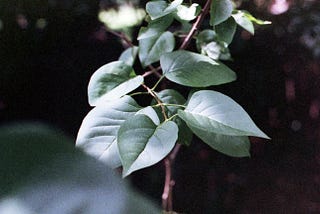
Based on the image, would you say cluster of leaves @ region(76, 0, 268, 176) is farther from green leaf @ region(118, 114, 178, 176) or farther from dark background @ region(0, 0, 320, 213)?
dark background @ region(0, 0, 320, 213)

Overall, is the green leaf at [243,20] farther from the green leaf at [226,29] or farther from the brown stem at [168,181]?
the brown stem at [168,181]

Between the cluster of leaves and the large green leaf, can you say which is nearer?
the cluster of leaves

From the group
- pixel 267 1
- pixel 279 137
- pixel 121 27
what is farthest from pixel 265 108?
pixel 121 27

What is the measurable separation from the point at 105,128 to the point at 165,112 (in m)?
0.08

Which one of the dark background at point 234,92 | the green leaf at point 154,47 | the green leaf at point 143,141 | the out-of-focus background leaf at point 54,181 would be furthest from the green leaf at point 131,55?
the out-of-focus background leaf at point 54,181

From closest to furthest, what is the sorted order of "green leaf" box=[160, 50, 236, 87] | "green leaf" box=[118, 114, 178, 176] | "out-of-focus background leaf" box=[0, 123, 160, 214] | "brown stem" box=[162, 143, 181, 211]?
"out-of-focus background leaf" box=[0, 123, 160, 214], "green leaf" box=[118, 114, 178, 176], "green leaf" box=[160, 50, 236, 87], "brown stem" box=[162, 143, 181, 211]

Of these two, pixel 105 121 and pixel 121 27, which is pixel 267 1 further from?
pixel 105 121

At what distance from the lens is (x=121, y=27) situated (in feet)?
2.73

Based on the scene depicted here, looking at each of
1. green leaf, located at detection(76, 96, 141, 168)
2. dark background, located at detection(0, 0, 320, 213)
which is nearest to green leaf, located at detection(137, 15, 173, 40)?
green leaf, located at detection(76, 96, 141, 168)

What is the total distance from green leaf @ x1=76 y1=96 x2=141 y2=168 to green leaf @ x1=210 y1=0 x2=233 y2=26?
14 centimetres

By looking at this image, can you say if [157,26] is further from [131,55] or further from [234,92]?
[234,92]

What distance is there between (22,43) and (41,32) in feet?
0.13

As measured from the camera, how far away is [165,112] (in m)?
0.52

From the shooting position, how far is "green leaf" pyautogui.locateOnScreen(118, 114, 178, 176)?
0.40 m
